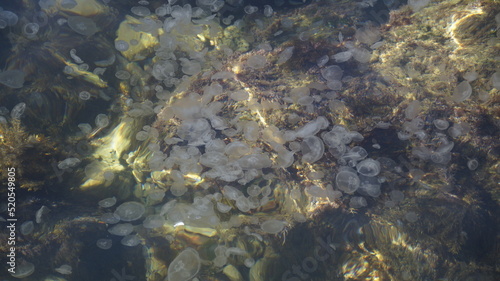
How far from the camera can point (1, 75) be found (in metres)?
4.41

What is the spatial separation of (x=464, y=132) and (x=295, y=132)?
205 centimetres

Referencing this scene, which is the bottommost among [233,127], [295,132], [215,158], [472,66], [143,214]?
[143,214]

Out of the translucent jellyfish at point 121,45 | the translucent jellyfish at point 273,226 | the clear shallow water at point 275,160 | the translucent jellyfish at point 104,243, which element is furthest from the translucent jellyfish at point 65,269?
the translucent jellyfish at point 121,45

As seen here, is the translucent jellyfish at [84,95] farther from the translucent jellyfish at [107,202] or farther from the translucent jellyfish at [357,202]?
the translucent jellyfish at [357,202]

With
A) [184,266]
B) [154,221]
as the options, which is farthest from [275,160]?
[154,221]

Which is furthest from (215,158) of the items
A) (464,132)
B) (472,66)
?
(472,66)

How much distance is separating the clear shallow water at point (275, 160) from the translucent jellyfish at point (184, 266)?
19mm

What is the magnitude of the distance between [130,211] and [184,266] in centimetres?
127

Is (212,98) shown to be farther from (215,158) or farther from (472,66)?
(472,66)

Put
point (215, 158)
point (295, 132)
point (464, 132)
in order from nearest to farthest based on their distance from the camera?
point (464, 132), point (295, 132), point (215, 158)

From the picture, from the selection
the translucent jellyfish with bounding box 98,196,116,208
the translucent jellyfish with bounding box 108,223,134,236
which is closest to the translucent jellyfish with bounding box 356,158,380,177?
the translucent jellyfish with bounding box 108,223,134,236

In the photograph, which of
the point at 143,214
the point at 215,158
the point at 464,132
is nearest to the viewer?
the point at 464,132

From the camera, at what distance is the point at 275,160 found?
3.71 metres

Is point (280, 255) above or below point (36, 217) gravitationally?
above
